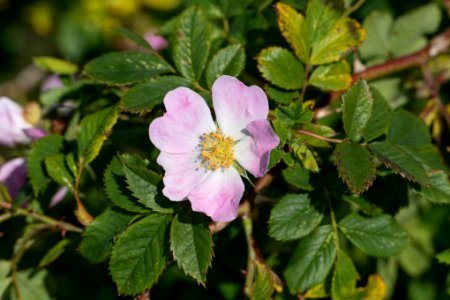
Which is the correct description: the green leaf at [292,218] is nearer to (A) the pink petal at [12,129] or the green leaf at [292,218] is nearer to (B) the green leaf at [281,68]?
(B) the green leaf at [281,68]

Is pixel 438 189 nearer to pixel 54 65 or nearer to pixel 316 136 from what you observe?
pixel 316 136

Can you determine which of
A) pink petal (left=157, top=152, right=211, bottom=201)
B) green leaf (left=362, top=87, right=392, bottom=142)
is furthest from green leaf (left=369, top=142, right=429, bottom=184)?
pink petal (left=157, top=152, right=211, bottom=201)

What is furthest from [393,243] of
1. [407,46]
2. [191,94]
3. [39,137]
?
[39,137]

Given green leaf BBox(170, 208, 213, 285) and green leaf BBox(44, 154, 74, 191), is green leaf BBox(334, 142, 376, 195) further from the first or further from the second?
green leaf BBox(44, 154, 74, 191)

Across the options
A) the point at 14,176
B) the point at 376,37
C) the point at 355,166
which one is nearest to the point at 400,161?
the point at 355,166

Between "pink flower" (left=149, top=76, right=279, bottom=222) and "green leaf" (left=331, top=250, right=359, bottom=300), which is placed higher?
"pink flower" (left=149, top=76, right=279, bottom=222)

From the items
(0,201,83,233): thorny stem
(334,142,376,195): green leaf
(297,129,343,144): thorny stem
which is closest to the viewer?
(334,142,376,195): green leaf
